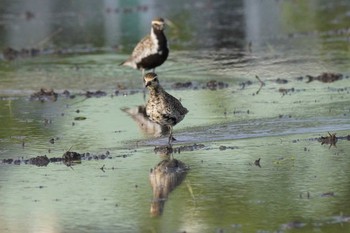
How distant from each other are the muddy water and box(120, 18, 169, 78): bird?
1.24ft

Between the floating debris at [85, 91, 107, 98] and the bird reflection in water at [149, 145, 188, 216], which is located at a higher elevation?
the floating debris at [85, 91, 107, 98]

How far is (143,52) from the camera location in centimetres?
1783

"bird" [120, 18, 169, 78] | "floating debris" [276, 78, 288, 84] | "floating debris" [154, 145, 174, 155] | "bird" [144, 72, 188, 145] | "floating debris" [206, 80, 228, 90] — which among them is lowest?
"floating debris" [154, 145, 174, 155]

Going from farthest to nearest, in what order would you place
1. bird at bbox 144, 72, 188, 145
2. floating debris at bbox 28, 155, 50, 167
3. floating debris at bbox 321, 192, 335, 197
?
bird at bbox 144, 72, 188, 145, floating debris at bbox 28, 155, 50, 167, floating debris at bbox 321, 192, 335, 197

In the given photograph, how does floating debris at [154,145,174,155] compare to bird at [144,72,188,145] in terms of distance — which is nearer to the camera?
floating debris at [154,145,174,155]

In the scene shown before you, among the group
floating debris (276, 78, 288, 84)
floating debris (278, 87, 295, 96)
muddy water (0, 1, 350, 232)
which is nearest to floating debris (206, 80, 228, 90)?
muddy water (0, 1, 350, 232)

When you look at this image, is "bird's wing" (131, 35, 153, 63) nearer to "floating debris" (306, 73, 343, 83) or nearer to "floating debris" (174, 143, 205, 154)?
"floating debris" (306, 73, 343, 83)

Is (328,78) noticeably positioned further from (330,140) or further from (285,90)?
(330,140)

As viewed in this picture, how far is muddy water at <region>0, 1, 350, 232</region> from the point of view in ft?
31.9

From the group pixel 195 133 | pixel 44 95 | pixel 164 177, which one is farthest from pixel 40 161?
pixel 44 95

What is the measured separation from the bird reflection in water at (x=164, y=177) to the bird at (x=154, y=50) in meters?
5.44

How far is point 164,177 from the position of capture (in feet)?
36.5

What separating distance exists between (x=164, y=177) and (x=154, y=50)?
22.1 feet

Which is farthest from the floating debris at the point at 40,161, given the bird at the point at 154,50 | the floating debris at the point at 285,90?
the bird at the point at 154,50
